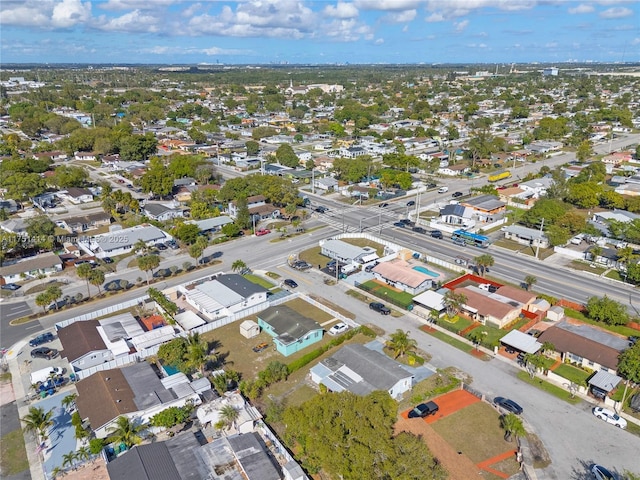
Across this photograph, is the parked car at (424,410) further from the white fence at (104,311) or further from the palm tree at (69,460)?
the white fence at (104,311)

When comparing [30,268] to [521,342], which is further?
[30,268]

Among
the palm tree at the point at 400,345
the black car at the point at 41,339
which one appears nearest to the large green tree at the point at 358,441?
the palm tree at the point at 400,345

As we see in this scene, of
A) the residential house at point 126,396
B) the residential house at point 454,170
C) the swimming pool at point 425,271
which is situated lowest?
the residential house at point 126,396

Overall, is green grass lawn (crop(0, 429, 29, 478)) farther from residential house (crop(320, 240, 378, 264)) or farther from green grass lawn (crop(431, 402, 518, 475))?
residential house (crop(320, 240, 378, 264))

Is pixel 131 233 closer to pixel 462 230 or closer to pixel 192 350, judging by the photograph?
pixel 192 350

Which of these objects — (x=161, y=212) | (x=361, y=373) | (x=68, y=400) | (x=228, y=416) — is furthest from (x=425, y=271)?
(x=161, y=212)

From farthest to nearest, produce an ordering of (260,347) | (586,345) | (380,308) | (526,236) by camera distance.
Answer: (526,236) < (380,308) < (260,347) < (586,345)

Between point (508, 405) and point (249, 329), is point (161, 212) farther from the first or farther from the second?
point (508, 405)
